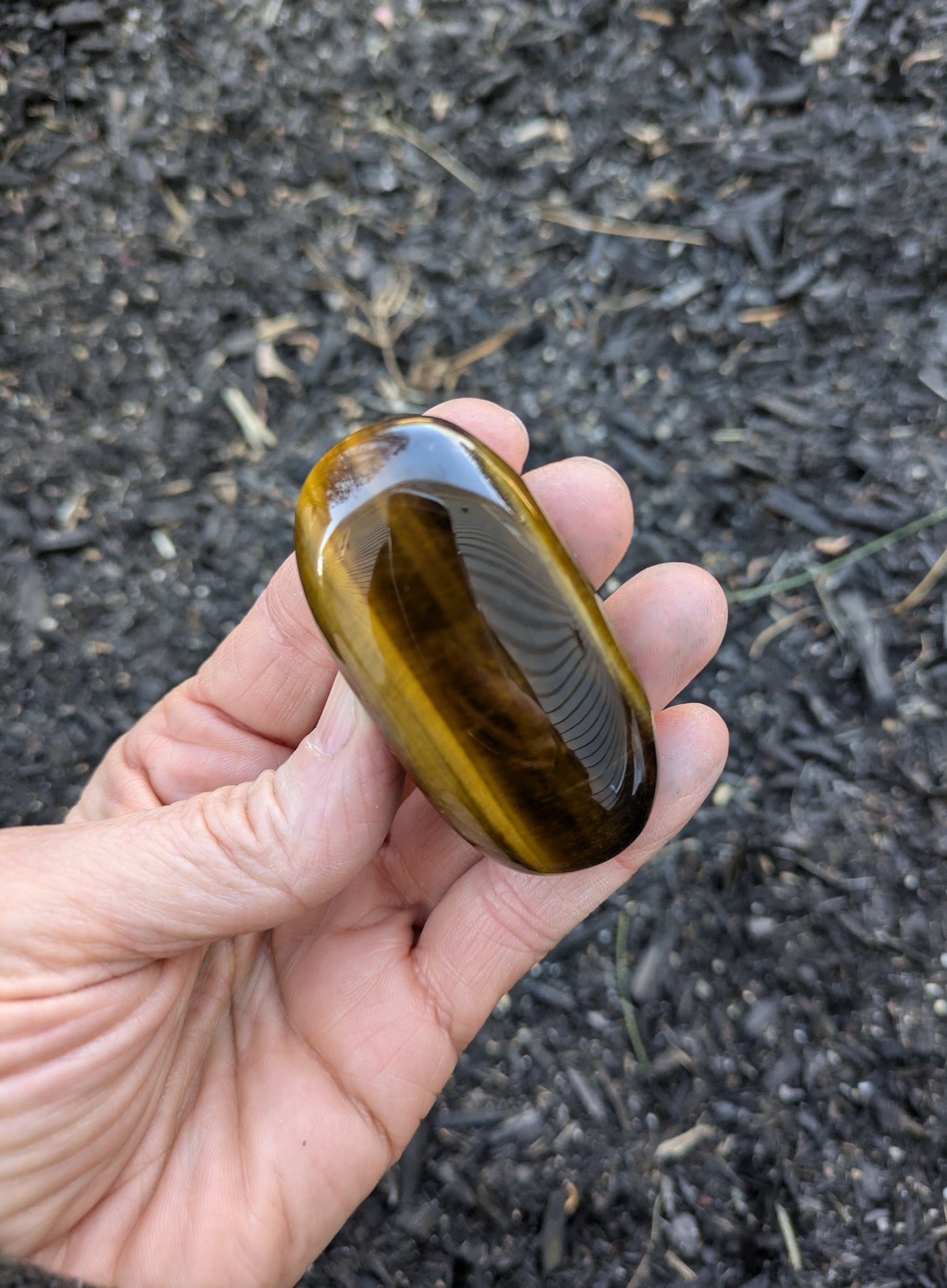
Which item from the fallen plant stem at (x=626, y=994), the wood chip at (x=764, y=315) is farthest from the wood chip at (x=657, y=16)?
the fallen plant stem at (x=626, y=994)

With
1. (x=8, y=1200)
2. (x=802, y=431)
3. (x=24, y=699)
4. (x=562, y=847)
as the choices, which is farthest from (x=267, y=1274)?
(x=802, y=431)

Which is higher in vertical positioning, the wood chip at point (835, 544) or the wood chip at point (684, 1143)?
the wood chip at point (835, 544)

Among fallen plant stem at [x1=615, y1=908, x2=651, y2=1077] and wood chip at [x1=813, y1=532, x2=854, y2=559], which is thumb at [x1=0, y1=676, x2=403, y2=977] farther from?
wood chip at [x1=813, y1=532, x2=854, y2=559]

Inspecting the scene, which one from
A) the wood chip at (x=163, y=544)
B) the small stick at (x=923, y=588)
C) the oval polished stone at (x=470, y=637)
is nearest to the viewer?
the oval polished stone at (x=470, y=637)

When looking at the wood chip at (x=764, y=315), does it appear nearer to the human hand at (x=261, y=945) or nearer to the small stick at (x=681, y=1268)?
the human hand at (x=261, y=945)

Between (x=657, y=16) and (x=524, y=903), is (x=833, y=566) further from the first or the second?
(x=657, y=16)
